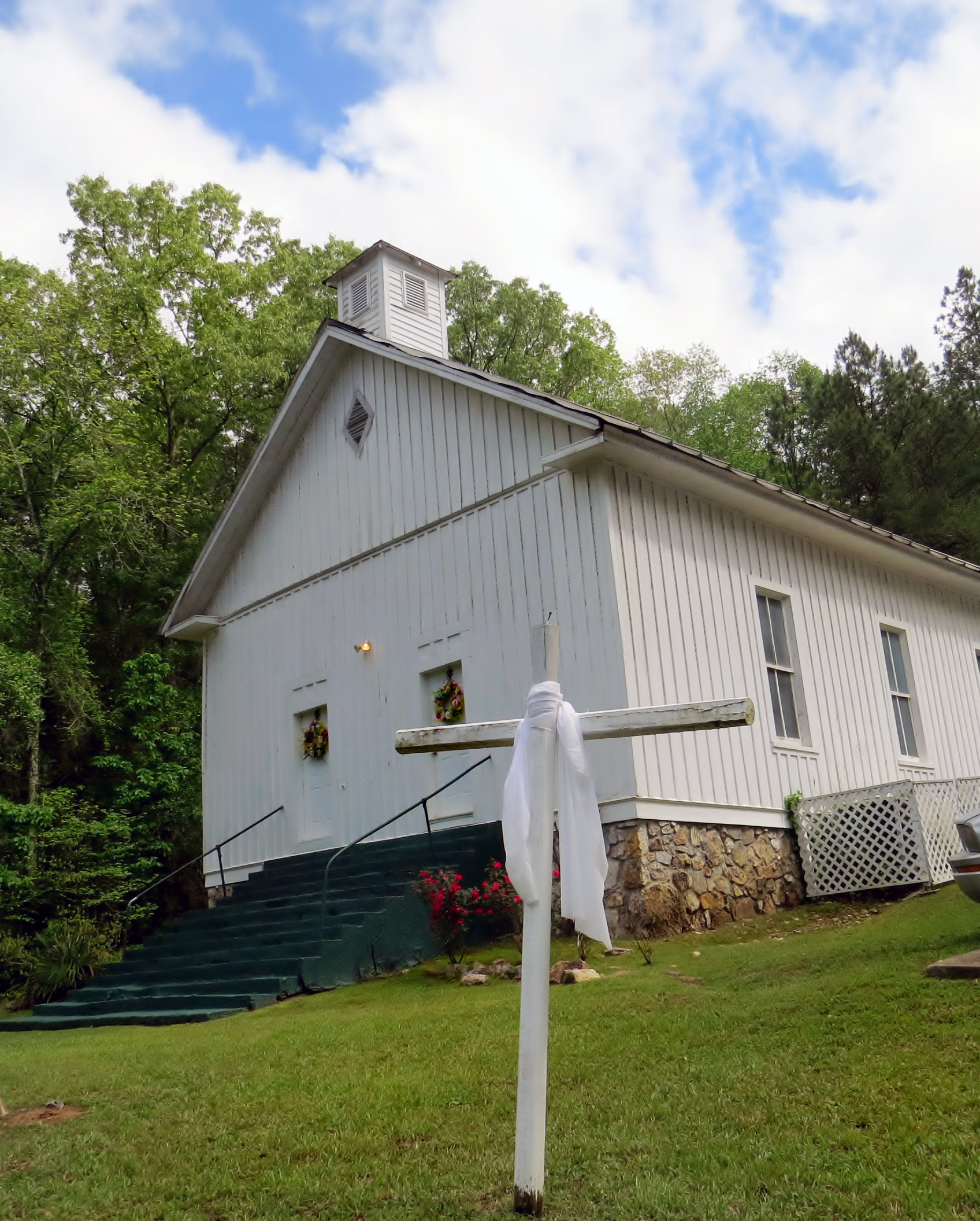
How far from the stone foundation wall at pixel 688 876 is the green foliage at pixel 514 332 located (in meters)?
20.3

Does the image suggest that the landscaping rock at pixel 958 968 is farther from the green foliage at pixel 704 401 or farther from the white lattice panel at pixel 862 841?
the green foliage at pixel 704 401

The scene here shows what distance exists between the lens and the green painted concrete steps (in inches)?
417

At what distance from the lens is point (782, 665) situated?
13617 mm

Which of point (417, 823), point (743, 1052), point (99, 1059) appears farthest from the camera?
point (417, 823)

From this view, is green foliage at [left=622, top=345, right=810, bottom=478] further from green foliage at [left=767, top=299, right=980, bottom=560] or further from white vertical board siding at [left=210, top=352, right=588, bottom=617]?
white vertical board siding at [left=210, top=352, right=588, bottom=617]

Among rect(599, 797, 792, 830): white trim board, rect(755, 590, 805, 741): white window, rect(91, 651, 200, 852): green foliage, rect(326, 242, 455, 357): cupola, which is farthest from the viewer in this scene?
rect(91, 651, 200, 852): green foliage

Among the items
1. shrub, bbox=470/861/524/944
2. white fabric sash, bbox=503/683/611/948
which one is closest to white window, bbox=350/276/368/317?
shrub, bbox=470/861/524/944

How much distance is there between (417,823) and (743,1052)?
7.81m

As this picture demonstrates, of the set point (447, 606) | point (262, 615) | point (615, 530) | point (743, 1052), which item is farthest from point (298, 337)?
point (743, 1052)

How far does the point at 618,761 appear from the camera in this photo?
1128cm

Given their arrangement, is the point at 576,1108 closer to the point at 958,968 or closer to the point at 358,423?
the point at 958,968

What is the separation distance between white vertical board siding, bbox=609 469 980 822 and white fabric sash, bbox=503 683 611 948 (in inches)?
274

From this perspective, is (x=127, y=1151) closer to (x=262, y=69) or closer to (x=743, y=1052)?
(x=743, y=1052)

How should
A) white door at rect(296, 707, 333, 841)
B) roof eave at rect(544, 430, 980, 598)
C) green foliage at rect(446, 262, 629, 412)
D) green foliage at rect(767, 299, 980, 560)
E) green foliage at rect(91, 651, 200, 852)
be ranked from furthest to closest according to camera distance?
green foliage at rect(446, 262, 629, 412) → green foliage at rect(767, 299, 980, 560) → green foliage at rect(91, 651, 200, 852) → white door at rect(296, 707, 333, 841) → roof eave at rect(544, 430, 980, 598)
